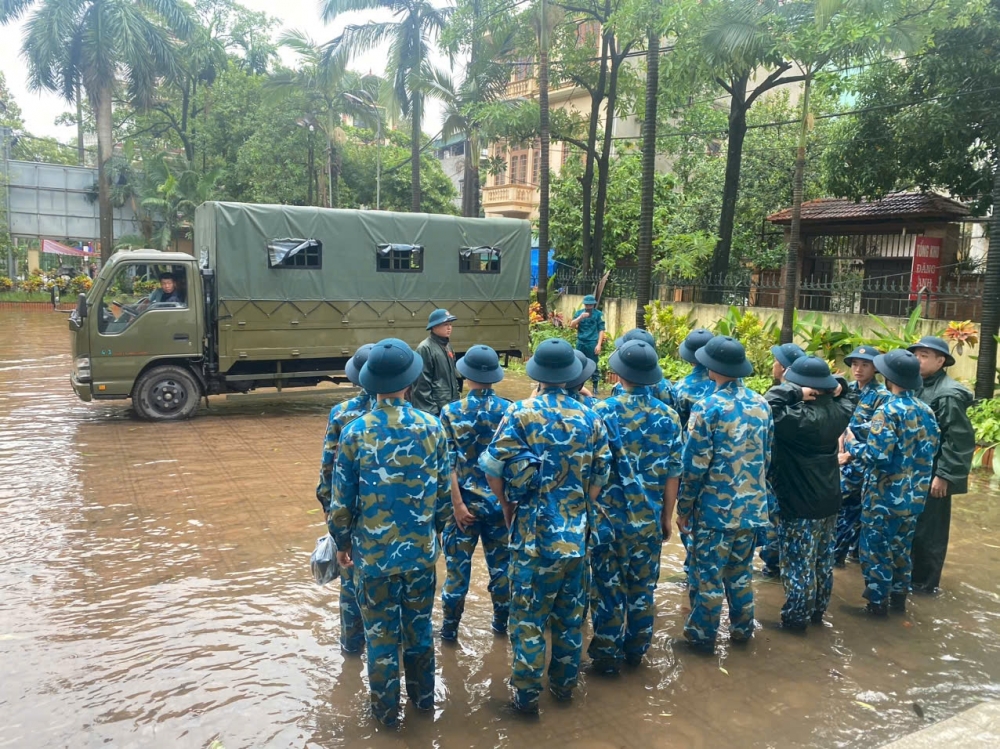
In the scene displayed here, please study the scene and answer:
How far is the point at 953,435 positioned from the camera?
5.10 meters

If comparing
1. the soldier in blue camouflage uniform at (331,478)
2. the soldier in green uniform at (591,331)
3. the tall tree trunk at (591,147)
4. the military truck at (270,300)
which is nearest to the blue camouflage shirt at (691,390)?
the soldier in blue camouflage uniform at (331,478)

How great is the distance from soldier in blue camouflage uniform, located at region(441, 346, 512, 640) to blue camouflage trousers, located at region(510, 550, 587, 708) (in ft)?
1.78

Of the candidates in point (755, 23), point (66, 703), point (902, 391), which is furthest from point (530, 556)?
point (755, 23)

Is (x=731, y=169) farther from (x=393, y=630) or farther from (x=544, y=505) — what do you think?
(x=393, y=630)

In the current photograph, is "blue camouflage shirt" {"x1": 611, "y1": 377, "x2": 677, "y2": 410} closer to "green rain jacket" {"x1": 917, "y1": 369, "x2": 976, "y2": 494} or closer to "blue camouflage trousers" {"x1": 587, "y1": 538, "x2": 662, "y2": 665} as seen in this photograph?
"blue camouflage trousers" {"x1": 587, "y1": 538, "x2": 662, "y2": 665}

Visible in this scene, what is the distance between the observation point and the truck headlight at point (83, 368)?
31.9ft

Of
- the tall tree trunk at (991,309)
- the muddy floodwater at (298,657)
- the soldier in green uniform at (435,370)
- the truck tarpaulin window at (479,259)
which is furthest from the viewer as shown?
the truck tarpaulin window at (479,259)

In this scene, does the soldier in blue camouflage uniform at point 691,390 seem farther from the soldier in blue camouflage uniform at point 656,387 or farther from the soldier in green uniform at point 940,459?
the soldier in green uniform at point 940,459

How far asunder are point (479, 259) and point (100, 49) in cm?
1940

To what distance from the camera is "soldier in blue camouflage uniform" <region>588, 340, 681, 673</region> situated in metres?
4.08

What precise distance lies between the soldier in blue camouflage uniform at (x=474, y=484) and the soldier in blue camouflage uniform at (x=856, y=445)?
2.43 metres

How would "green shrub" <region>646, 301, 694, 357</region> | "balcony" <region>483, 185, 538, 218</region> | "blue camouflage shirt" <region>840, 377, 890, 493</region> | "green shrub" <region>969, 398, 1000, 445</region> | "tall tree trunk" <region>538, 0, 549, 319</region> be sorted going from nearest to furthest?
1. "blue camouflage shirt" <region>840, 377, 890, 493</region>
2. "green shrub" <region>969, 398, 1000, 445</region>
3. "green shrub" <region>646, 301, 694, 357</region>
4. "tall tree trunk" <region>538, 0, 549, 319</region>
5. "balcony" <region>483, 185, 538, 218</region>

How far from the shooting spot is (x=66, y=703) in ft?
12.3

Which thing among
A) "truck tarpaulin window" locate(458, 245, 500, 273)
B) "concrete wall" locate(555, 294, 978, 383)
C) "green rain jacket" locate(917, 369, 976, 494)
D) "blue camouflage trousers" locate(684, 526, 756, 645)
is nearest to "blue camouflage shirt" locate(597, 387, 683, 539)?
"blue camouflage trousers" locate(684, 526, 756, 645)
